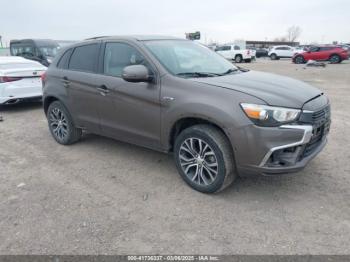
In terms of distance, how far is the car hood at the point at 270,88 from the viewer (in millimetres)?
3092

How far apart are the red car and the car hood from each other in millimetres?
26053

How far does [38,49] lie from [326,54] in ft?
76.4

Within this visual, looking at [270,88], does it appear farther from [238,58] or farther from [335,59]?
[238,58]

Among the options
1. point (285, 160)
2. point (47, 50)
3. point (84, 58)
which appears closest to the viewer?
point (285, 160)

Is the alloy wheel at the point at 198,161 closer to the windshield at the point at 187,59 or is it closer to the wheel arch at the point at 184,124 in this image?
the wheel arch at the point at 184,124

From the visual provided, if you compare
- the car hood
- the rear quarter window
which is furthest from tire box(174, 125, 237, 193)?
the rear quarter window

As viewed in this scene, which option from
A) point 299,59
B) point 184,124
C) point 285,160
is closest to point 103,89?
point 184,124

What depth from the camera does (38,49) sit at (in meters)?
13.5

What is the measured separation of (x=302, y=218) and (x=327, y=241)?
1.22 ft

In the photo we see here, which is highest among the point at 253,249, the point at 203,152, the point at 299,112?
the point at 299,112

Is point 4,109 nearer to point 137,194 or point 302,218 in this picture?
point 137,194

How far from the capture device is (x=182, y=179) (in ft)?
12.7

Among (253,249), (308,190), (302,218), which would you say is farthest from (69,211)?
(308,190)

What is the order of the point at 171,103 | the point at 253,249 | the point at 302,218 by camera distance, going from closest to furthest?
1. the point at 253,249
2. the point at 302,218
3. the point at 171,103
